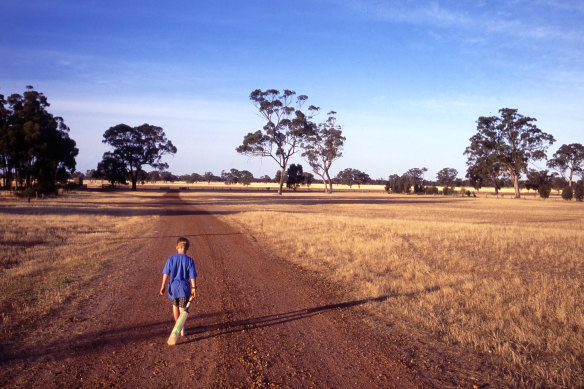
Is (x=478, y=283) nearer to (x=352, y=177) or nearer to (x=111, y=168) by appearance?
(x=111, y=168)

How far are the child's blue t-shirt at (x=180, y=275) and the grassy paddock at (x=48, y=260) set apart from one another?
7.65 feet

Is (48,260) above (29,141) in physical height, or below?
below

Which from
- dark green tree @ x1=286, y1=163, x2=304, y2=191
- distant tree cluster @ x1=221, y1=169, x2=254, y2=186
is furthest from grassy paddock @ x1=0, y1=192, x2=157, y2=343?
distant tree cluster @ x1=221, y1=169, x2=254, y2=186

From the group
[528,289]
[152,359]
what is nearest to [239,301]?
[152,359]

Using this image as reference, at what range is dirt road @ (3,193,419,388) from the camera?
4.37 meters

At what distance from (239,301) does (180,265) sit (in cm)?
213

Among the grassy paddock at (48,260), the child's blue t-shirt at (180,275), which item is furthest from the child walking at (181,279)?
the grassy paddock at (48,260)

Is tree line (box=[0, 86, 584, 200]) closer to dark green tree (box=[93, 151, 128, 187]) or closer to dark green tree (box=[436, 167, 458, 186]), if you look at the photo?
dark green tree (box=[93, 151, 128, 187])

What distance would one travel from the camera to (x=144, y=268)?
1014 centimetres

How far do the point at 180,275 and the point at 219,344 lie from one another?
1121 mm

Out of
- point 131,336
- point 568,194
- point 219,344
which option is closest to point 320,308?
point 219,344

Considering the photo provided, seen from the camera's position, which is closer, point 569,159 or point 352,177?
point 569,159

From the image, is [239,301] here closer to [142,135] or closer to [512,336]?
[512,336]

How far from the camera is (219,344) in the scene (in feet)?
17.5
